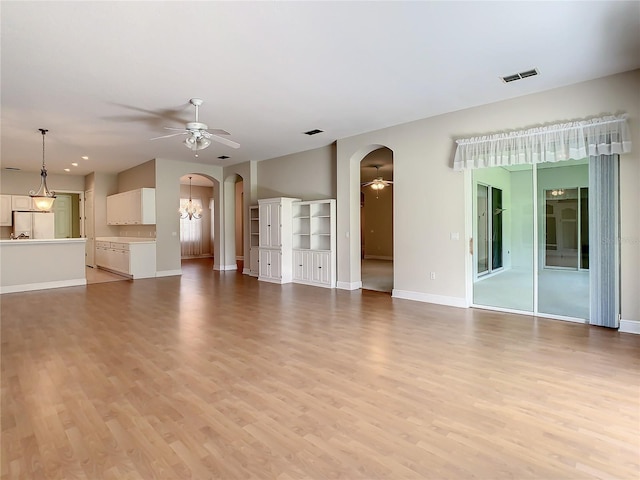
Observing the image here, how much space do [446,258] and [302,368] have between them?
350 cm

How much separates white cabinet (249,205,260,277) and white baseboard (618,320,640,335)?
7382 millimetres

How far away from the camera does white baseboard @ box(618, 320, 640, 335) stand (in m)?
4.29

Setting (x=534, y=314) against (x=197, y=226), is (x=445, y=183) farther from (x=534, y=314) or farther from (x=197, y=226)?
(x=197, y=226)

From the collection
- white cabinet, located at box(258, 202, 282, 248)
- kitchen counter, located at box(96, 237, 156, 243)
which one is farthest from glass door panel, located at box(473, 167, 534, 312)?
kitchen counter, located at box(96, 237, 156, 243)

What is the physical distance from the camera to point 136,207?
957 centimetres

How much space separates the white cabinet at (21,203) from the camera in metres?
10.6

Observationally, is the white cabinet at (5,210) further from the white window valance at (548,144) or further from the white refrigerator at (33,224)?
the white window valance at (548,144)

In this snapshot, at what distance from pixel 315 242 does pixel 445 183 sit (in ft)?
11.1

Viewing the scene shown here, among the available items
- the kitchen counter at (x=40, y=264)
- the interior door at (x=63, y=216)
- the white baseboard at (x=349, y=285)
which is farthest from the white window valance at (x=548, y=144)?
the interior door at (x=63, y=216)

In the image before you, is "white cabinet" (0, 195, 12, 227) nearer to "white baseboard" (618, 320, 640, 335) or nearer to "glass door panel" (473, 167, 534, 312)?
"glass door panel" (473, 167, 534, 312)

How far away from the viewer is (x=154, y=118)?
586cm

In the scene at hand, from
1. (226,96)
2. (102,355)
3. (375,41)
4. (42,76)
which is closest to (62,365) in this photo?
(102,355)

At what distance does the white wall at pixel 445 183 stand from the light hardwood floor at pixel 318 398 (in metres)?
1.00

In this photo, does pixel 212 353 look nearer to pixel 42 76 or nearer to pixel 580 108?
Answer: pixel 42 76
